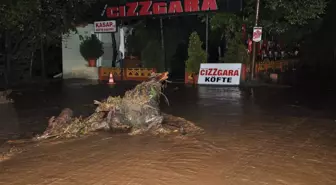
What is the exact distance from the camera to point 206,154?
7090mm

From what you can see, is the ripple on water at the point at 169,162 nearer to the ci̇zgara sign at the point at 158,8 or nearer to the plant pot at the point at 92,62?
the ci̇zgara sign at the point at 158,8

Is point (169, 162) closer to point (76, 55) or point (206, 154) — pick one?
point (206, 154)

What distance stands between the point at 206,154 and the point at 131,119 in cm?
267

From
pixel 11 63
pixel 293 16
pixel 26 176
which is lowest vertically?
pixel 26 176

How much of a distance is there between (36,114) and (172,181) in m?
7.36

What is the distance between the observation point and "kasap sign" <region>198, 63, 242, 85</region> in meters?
19.4

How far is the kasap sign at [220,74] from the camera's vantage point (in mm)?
19391

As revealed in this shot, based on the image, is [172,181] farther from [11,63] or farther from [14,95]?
[11,63]

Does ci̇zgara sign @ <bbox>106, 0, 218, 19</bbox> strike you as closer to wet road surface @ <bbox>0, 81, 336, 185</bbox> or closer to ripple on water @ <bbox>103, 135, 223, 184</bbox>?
wet road surface @ <bbox>0, 81, 336, 185</bbox>

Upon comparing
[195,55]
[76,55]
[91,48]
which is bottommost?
[195,55]

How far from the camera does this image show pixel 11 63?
24297 millimetres

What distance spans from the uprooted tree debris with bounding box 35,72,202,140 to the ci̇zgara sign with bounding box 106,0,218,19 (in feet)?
38.7

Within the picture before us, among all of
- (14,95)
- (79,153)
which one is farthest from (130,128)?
(14,95)

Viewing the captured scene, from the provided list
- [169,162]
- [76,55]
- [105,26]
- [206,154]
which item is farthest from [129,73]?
[169,162]
